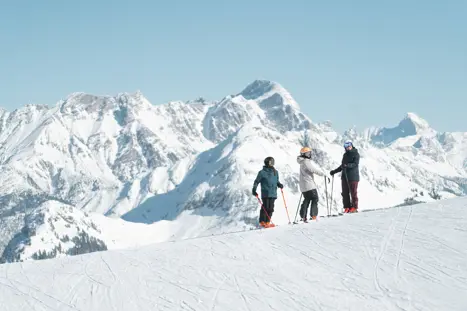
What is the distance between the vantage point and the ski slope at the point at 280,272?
13703 millimetres

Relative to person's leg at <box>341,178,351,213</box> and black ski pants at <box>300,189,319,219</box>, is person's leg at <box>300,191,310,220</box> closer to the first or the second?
black ski pants at <box>300,189,319,219</box>

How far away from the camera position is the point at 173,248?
791 inches

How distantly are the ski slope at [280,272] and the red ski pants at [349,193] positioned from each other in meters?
3.21

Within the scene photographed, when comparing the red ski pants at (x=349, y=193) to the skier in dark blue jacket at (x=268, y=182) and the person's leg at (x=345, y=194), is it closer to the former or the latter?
the person's leg at (x=345, y=194)

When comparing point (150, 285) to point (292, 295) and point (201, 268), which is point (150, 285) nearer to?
point (201, 268)

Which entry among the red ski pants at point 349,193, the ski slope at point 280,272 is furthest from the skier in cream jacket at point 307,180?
the red ski pants at point 349,193

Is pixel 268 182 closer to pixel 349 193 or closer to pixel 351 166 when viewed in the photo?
pixel 351 166

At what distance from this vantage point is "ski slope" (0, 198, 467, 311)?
13703 millimetres

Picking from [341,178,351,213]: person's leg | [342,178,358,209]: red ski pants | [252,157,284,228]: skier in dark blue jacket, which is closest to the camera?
[252,157,284,228]: skier in dark blue jacket

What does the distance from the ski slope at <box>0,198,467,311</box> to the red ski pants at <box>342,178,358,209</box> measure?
3210 millimetres

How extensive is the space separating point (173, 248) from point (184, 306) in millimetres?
5931

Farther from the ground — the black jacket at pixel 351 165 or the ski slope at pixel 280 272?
the black jacket at pixel 351 165

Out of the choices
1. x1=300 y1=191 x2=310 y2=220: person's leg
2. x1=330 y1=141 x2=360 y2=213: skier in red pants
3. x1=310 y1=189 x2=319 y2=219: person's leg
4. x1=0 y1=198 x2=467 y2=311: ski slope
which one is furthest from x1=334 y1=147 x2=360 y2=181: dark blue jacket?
x1=0 y1=198 x2=467 y2=311: ski slope

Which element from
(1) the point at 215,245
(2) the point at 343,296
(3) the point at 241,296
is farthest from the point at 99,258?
(2) the point at 343,296
